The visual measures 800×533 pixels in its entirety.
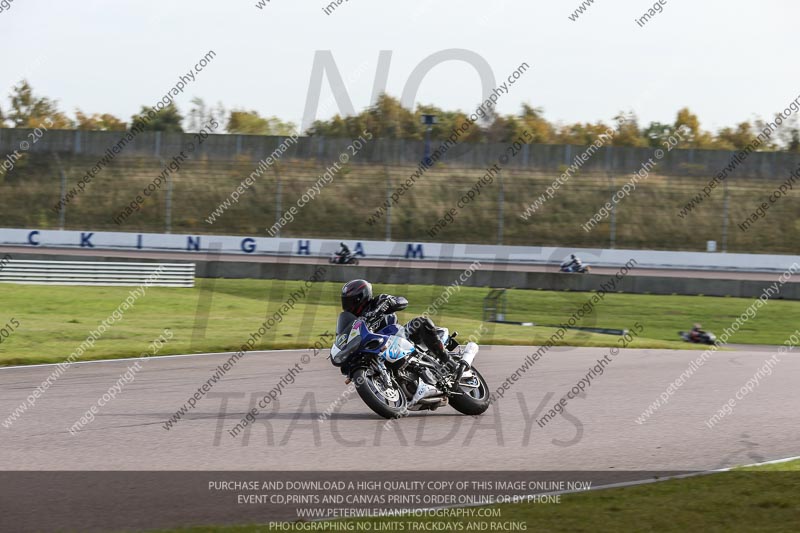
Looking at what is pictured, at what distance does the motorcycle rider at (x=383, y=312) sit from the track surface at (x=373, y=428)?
0.78 m

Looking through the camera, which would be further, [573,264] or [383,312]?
[573,264]

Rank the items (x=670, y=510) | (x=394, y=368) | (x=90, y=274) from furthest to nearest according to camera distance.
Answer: (x=90, y=274), (x=394, y=368), (x=670, y=510)

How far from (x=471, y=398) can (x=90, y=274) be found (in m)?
21.5

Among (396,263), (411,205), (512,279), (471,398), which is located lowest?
(396,263)

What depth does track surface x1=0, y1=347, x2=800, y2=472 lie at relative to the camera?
7.95 meters

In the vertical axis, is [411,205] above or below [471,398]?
below

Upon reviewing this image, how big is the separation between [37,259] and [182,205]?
17449 millimetres

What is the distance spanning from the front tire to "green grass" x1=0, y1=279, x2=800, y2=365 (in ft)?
25.6

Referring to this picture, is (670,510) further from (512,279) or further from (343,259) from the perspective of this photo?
(343,259)

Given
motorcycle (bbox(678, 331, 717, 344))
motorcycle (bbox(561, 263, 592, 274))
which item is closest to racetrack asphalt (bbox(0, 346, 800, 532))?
motorcycle (bbox(678, 331, 717, 344))

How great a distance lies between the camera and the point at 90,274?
29.2m

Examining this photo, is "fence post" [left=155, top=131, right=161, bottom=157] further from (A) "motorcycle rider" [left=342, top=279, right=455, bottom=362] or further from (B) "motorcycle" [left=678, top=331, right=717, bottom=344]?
(A) "motorcycle rider" [left=342, top=279, right=455, bottom=362]

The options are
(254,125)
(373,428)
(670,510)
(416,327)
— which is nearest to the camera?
(670,510)

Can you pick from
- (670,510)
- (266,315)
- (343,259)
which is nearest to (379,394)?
(670,510)
